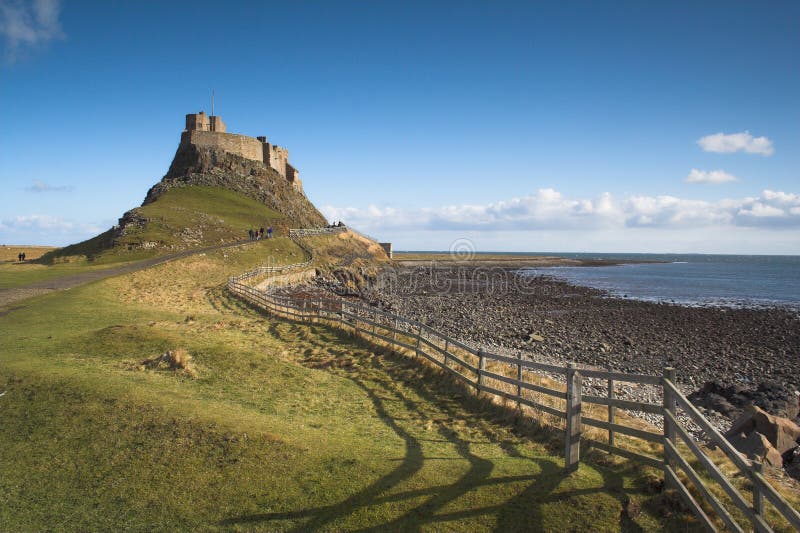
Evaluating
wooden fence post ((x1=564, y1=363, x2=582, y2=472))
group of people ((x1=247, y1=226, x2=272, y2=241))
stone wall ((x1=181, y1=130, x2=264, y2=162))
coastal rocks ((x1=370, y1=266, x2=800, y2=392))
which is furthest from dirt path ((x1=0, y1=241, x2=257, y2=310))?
stone wall ((x1=181, y1=130, x2=264, y2=162))

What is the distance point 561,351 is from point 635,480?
77.5ft

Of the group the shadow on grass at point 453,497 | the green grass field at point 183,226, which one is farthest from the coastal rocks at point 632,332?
the green grass field at point 183,226

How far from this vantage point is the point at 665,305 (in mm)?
54219

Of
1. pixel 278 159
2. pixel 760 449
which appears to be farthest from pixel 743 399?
pixel 278 159

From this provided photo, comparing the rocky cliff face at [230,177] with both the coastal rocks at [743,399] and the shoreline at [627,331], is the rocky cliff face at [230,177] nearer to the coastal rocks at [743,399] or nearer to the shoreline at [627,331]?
the shoreline at [627,331]

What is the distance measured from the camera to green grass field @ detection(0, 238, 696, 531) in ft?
24.5

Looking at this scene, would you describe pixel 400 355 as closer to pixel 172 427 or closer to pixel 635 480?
pixel 172 427

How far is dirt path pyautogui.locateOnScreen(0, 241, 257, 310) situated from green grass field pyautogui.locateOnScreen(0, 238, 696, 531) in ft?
59.1

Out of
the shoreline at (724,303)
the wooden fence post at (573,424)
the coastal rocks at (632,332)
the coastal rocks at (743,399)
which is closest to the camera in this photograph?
the wooden fence post at (573,424)

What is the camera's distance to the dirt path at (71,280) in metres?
32.0

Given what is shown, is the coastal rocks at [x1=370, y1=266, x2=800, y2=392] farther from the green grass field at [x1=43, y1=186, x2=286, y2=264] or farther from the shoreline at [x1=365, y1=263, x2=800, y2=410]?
the green grass field at [x1=43, y1=186, x2=286, y2=264]

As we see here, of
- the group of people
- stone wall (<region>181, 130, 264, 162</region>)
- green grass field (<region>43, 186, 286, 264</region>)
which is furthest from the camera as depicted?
stone wall (<region>181, 130, 264, 162</region>)

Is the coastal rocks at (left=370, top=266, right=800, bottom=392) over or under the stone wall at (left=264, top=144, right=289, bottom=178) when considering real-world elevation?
under

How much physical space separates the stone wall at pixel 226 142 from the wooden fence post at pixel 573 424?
94921 mm
